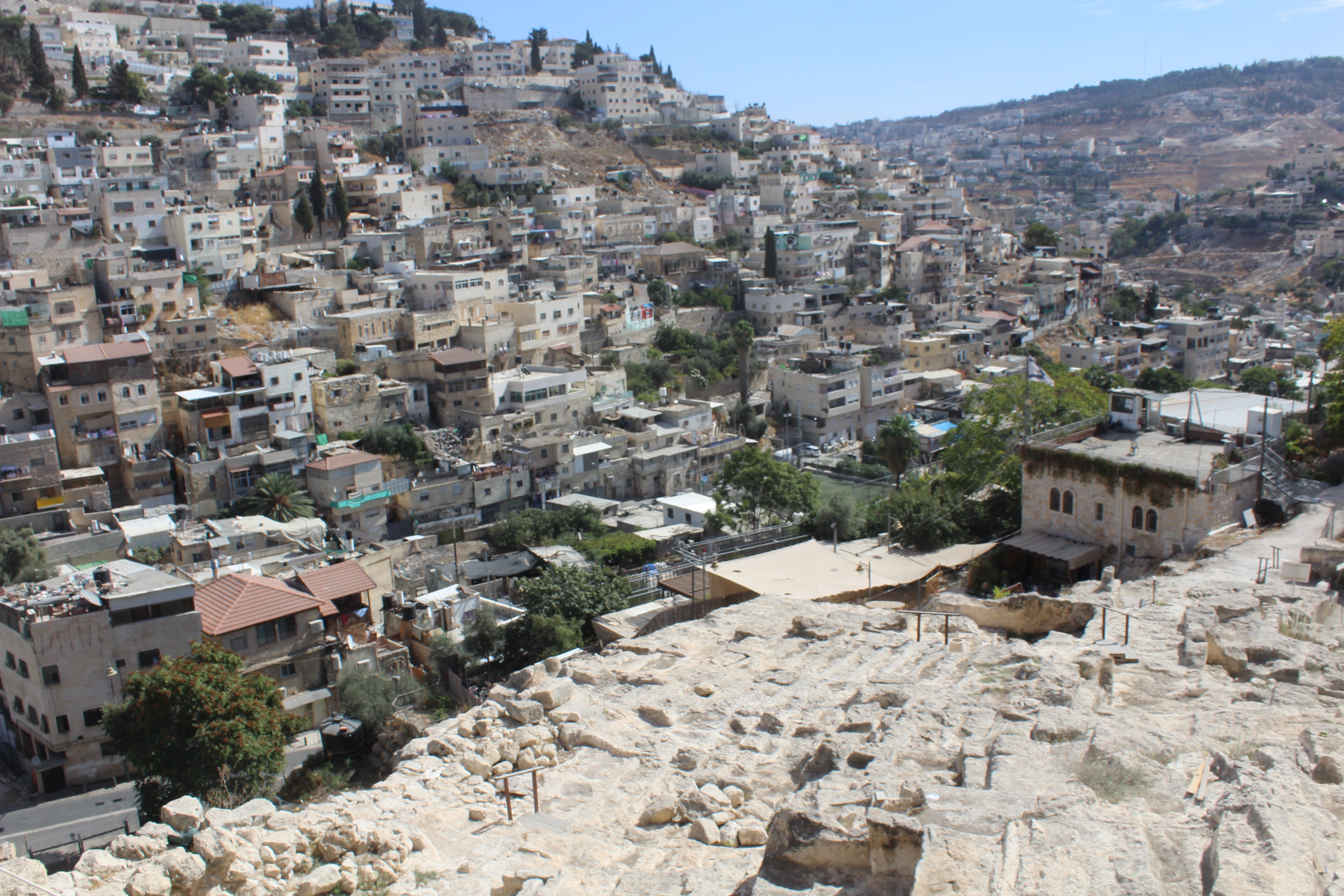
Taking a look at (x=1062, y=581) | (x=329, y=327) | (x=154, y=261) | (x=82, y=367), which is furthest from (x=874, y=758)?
(x=154, y=261)

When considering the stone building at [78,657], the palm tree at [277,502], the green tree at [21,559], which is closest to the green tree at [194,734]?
the stone building at [78,657]

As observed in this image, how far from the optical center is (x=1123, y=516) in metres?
15.1

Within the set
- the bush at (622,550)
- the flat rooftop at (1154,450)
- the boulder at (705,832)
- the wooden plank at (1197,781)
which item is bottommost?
the bush at (622,550)

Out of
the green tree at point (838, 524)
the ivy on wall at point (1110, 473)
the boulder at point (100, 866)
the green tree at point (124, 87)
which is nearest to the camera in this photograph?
the boulder at point (100, 866)

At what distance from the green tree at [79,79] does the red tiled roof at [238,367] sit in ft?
111

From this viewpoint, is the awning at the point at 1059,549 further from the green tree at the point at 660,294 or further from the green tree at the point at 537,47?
the green tree at the point at 537,47

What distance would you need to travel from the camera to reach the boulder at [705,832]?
7.97 meters

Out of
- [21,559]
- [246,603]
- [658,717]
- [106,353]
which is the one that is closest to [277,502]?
[21,559]

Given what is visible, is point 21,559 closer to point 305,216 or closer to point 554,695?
point 554,695

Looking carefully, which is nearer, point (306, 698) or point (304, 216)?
point (306, 698)

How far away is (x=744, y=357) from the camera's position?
155ft

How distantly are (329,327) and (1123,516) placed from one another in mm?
32488

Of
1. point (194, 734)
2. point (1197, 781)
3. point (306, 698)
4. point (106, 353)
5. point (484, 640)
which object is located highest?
point (106, 353)

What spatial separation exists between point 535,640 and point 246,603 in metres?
6.89
